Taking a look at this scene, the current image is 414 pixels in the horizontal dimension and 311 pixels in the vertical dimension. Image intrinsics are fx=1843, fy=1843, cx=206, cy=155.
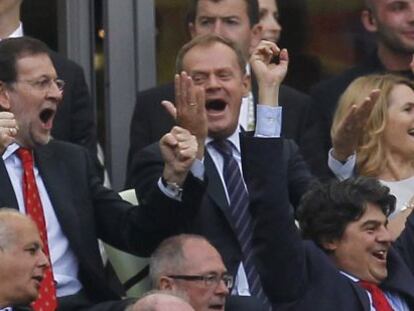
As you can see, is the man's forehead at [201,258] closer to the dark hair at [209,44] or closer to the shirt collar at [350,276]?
the shirt collar at [350,276]

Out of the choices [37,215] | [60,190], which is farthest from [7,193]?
[60,190]

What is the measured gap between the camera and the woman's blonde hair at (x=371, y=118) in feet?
30.5

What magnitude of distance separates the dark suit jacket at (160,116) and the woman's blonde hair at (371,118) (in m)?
0.45

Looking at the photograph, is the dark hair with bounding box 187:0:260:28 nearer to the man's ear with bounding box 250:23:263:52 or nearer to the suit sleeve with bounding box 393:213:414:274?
the man's ear with bounding box 250:23:263:52

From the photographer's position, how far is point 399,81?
9.48 meters

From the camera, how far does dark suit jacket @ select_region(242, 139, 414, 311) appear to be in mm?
8047

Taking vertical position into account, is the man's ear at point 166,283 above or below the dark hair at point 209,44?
below

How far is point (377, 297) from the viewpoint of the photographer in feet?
28.2

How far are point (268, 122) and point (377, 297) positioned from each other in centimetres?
106

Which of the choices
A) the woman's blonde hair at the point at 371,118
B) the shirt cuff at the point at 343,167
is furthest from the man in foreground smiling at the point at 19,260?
the woman's blonde hair at the point at 371,118

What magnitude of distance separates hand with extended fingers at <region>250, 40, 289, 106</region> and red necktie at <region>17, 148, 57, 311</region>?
110 centimetres

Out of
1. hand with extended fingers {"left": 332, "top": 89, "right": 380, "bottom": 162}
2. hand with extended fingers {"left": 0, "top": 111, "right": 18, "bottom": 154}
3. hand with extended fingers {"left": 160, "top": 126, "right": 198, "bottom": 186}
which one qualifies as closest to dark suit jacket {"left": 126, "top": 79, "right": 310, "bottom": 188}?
hand with extended fingers {"left": 332, "top": 89, "right": 380, "bottom": 162}

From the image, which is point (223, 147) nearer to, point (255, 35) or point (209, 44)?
point (209, 44)

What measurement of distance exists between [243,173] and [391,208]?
2.75 feet
